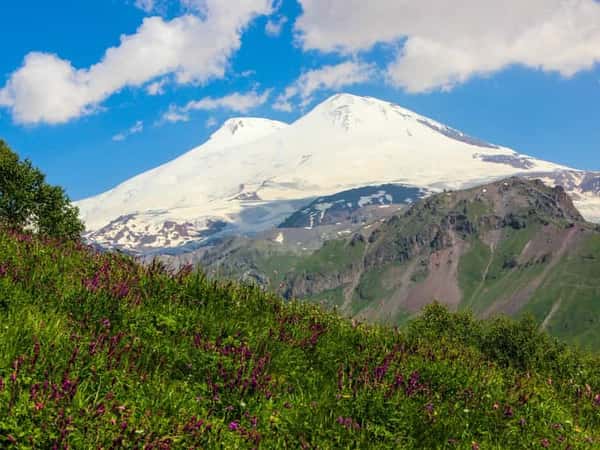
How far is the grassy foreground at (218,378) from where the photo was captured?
6.52m

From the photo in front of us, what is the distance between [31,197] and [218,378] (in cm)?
7434

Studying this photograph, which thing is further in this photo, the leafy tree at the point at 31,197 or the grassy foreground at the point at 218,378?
the leafy tree at the point at 31,197

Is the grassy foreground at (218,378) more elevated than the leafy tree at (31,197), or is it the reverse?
the leafy tree at (31,197)

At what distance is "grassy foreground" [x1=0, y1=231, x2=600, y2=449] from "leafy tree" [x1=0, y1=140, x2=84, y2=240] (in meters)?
63.7

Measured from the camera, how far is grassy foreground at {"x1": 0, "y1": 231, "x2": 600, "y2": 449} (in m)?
6.52

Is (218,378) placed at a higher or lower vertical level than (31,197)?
lower

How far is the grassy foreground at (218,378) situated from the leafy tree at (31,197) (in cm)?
6369

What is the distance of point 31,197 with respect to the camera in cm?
7500

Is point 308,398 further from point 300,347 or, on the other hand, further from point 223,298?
point 223,298

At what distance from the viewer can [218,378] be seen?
27.7 feet

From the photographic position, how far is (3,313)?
Answer: 28.0ft

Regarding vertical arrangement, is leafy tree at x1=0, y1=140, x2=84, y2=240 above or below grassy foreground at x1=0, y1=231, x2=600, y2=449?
above

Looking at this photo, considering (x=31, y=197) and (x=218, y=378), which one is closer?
(x=218, y=378)

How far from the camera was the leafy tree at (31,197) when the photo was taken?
73.2 meters
